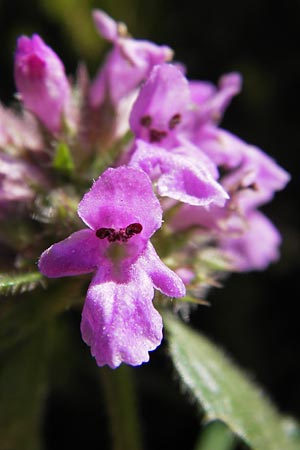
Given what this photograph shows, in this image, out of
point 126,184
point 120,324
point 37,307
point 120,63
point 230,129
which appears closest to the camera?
point 120,324

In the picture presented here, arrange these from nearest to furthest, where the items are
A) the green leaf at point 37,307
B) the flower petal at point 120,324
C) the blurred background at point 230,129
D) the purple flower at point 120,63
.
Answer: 1. the flower petal at point 120,324
2. the green leaf at point 37,307
3. the purple flower at point 120,63
4. the blurred background at point 230,129

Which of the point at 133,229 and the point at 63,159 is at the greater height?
the point at 63,159

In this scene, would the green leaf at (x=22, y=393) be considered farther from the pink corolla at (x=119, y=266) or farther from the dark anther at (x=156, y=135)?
the pink corolla at (x=119, y=266)

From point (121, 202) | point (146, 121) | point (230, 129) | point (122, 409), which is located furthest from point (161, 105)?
point (230, 129)

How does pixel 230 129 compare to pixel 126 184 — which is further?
pixel 230 129

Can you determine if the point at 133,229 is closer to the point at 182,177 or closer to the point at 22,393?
the point at 182,177

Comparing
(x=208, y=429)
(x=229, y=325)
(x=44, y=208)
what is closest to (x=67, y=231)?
(x=44, y=208)

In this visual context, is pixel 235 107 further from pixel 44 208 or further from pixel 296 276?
pixel 44 208

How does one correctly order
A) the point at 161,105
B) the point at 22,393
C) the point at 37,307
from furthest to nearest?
the point at 22,393 < the point at 37,307 < the point at 161,105

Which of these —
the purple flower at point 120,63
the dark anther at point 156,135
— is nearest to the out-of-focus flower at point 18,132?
the purple flower at point 120,63
